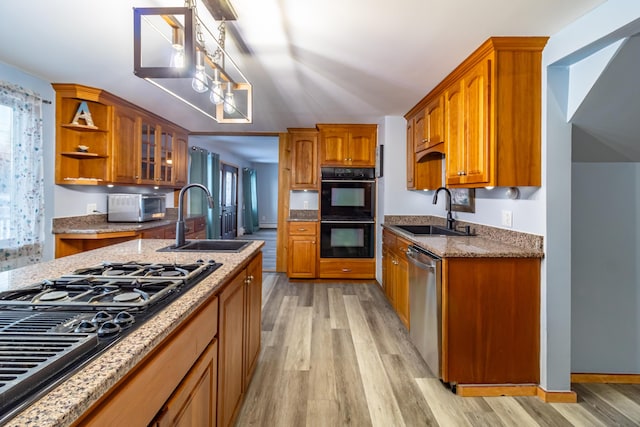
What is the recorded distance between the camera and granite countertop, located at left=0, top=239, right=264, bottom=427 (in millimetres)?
516

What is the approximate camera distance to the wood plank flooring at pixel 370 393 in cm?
176

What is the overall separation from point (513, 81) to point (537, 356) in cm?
177

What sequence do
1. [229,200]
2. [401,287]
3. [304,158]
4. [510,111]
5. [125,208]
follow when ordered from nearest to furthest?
[510,111] → [401,287] → [125,208] → [304,158] → [229,200]

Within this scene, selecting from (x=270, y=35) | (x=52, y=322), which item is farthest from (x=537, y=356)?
(x=270, y=35)

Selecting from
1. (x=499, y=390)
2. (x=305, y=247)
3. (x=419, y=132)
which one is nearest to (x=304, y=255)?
(x=305, y=247)

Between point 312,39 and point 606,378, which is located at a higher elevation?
point 312,39

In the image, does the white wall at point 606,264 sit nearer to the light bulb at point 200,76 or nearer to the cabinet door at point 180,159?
the light bulb at point 200,76

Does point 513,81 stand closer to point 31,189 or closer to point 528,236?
point 528,236

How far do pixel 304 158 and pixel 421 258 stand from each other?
2822 mm

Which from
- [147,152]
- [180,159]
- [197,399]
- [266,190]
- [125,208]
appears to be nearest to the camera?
[197,399]

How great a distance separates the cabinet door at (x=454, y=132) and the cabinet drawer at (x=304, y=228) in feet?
7.28

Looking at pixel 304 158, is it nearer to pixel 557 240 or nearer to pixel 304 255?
pixel 304 255

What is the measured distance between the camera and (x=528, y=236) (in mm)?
2076

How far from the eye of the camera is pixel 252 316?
2.00 metres
